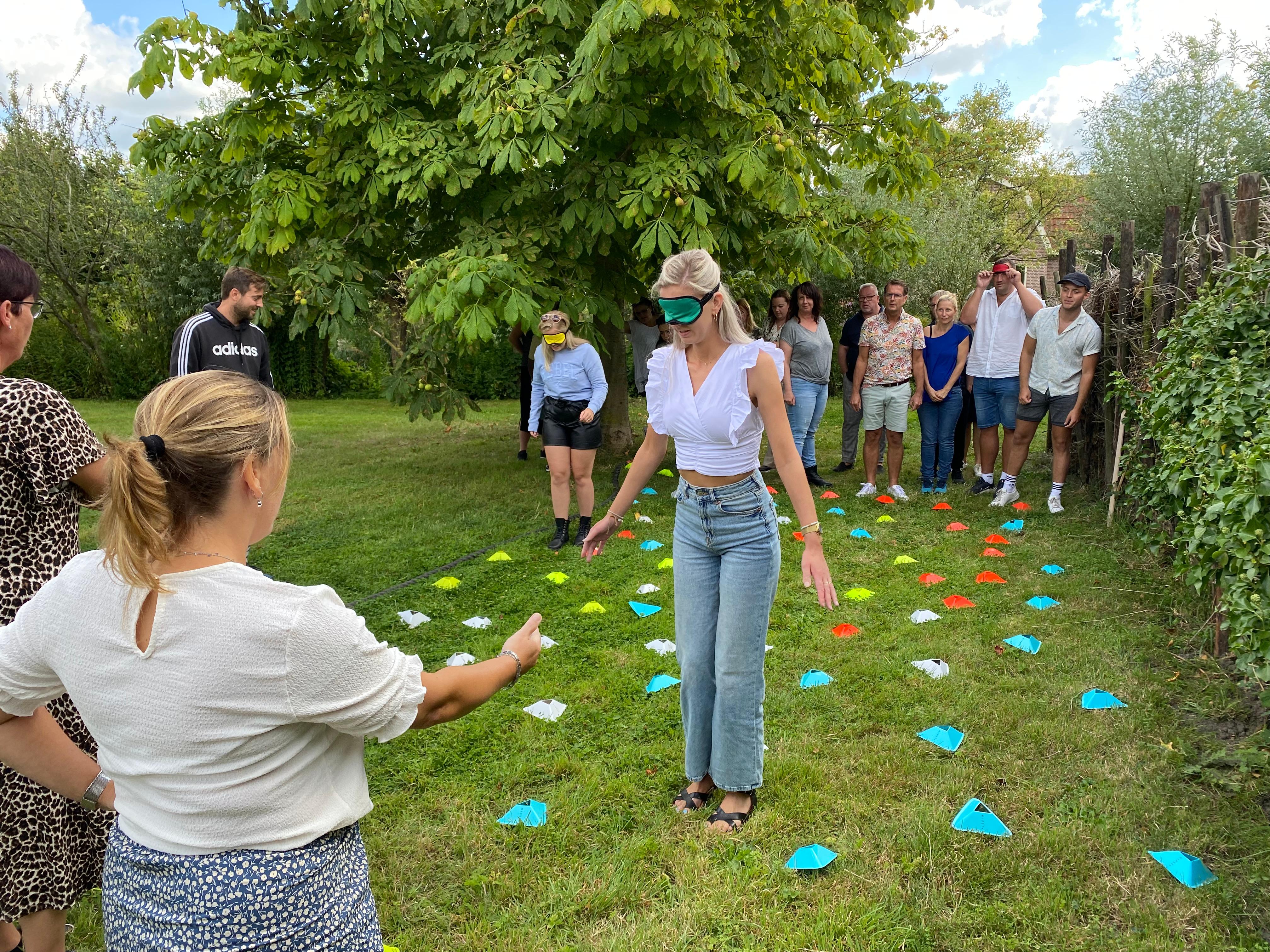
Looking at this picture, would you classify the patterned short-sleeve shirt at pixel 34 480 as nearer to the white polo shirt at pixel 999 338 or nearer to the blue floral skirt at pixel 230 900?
the blue floral skirt at pixel 230 900

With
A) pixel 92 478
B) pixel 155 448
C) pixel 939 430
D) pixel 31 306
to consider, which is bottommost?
pixel 939 430

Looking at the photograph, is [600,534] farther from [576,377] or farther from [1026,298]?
[1026,298]

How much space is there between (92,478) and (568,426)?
4.89 m

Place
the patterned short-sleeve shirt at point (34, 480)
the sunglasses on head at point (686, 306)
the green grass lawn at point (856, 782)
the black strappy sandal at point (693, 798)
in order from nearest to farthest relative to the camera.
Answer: the patterned short-sleeve shirt at point (34, 480) < the green grass lawn at point (856, 782) < the sunglasses on head at point (686, 306) < the black strappy sandal at point (693, 798)

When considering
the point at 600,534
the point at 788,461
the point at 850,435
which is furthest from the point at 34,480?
the point at 850,435

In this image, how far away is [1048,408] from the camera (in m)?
8.28

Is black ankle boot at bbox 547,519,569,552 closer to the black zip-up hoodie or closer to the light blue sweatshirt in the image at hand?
the light blue sweatshirt

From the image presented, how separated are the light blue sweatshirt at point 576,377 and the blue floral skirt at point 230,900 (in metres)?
5.59

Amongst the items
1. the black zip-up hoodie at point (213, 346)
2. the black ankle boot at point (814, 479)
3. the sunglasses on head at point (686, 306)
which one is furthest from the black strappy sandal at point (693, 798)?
the black ankle boot at point (814, 479)

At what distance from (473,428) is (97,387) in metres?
14.1

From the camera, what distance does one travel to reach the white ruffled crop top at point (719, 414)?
3168 millimetres

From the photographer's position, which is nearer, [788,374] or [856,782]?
[856,782]

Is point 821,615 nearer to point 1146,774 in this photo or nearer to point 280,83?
point 1146,774

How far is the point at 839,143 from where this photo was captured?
909cm
